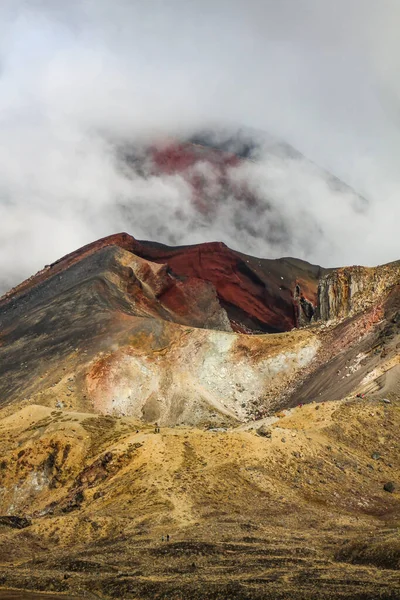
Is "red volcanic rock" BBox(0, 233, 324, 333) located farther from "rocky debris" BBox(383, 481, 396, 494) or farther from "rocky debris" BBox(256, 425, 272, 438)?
"rocky debris" BBox(383, 481, 396, 494)

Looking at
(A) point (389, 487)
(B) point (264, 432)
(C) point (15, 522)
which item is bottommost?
(A) point (389, 487)

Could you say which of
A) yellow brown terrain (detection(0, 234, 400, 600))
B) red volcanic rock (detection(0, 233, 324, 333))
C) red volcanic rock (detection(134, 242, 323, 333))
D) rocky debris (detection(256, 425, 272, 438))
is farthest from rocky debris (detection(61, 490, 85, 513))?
red volcanic rock (detection(134, 242, 323, 333))

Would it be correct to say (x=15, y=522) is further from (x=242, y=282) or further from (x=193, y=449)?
(x=242, y=282)

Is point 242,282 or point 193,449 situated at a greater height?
point 242,282

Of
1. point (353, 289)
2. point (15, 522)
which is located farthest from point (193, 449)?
point (353, 289)

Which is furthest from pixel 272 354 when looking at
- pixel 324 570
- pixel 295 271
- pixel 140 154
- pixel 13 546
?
pixel 140 154

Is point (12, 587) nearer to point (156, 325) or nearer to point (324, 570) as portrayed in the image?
point (324, 570)
